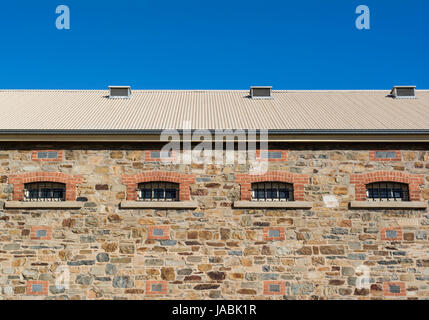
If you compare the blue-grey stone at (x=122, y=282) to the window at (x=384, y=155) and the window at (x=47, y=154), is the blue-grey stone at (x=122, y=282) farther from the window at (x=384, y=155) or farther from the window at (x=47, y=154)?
the window at (x=384, y=155)

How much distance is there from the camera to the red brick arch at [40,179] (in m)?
8.68

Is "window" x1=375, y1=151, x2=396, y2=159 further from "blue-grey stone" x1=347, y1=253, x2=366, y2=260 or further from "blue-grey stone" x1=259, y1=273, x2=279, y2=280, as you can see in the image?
"blue-grey stone" x1=259, y1=273, x2=279, y2=280

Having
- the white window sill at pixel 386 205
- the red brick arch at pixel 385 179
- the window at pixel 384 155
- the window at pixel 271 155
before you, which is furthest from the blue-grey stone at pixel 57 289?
the window at pixel 384 155

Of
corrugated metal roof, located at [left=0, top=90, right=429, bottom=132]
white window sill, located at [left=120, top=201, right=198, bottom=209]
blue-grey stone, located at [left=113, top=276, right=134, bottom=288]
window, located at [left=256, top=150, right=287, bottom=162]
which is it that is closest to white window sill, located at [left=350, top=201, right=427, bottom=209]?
corrugated metal roof, located at [left=0, top=90, right=429, bottom=132]

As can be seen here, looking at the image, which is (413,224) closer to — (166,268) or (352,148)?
(352,148)

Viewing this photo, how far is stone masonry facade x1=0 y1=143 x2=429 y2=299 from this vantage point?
8273mm

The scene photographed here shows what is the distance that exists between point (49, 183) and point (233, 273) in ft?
16.4

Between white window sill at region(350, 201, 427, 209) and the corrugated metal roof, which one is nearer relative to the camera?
white window sill at region(350, 201, 427, 209)

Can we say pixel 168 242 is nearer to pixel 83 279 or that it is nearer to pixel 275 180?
pixel 83 279

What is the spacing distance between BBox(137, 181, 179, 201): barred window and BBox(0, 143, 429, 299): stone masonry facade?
23cm

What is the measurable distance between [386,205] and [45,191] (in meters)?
8.26

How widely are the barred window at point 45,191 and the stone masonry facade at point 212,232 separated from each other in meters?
0.22

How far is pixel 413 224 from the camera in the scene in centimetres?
855

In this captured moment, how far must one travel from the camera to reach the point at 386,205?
8547 mm
